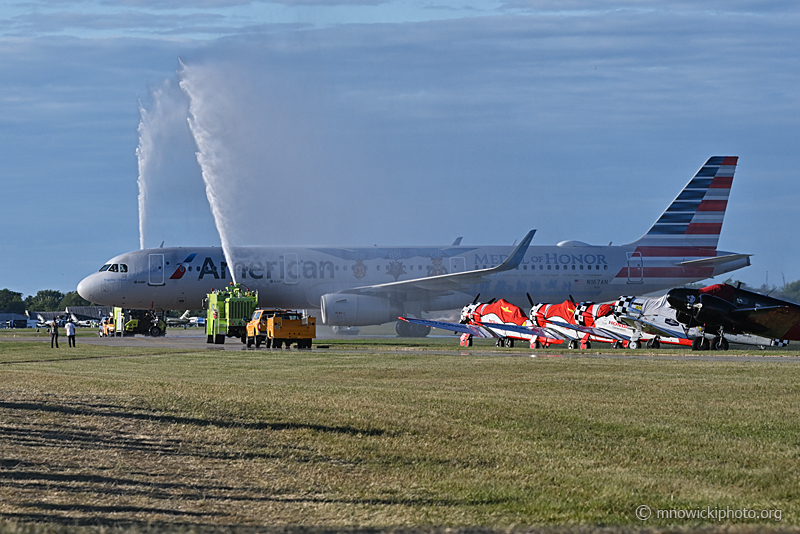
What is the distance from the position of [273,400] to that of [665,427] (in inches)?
261

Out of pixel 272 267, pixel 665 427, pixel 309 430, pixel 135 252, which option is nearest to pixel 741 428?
pixel 665 427

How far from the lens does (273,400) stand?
16125 mm

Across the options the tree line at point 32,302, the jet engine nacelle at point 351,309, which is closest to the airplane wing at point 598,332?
the jet engine nacelle at point 351,309

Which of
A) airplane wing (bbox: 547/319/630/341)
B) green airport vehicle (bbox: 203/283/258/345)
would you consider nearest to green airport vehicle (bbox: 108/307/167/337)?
green airport vehicle (bbox: 203/283/258/345)

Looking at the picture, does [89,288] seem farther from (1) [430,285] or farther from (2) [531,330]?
(2) [531,330]

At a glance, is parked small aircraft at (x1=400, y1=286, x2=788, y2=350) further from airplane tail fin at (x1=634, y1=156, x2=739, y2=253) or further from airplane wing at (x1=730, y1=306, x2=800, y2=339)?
airplane tail fin at (x1=634, y1=156, x2=739, y2=253)

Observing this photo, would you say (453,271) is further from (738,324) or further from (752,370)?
(752,370)

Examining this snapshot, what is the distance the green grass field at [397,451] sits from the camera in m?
8.57

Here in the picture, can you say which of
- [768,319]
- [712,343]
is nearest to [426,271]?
[712,343]

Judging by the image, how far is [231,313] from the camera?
39.7 metres

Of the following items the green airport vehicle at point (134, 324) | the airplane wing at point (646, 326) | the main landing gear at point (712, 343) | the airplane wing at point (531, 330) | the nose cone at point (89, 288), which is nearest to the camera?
the main landing gear at point (712, 343)

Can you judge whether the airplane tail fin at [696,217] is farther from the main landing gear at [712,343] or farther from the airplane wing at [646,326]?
the main landing gear at [712,343]

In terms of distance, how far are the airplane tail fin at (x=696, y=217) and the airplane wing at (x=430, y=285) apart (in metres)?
9.09

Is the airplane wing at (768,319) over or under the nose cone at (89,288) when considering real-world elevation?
under
